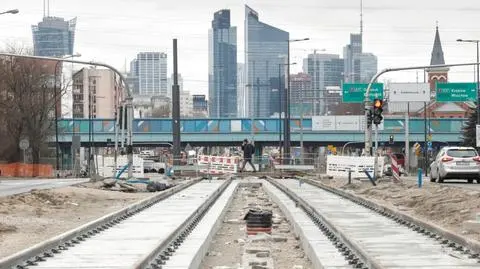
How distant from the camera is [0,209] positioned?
22.4 metres

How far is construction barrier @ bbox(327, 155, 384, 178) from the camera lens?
3988 centimetres

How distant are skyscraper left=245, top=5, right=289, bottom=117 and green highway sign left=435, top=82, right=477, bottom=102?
5547 centimetres

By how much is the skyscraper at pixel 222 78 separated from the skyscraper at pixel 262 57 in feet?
18.2

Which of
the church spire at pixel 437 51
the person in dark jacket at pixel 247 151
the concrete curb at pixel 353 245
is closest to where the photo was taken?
the concrete curb at pixel 353 245

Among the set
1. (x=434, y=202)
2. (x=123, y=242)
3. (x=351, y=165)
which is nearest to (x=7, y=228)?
(x=123, y=242)

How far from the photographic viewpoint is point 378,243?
45.3ft

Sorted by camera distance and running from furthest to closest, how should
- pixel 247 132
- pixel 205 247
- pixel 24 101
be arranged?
pixel 247 132 → pixel 24 101 → pixel 205 247

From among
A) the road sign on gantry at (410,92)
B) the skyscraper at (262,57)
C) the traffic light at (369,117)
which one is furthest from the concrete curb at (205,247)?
the skyscraper at (262,57)

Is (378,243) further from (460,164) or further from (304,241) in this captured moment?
(460,164)

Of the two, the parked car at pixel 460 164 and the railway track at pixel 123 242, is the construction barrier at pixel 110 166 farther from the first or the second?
the railway track at pixel 123 242

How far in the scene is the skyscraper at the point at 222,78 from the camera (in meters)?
167

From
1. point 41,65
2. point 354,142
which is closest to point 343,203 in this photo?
point 41,65

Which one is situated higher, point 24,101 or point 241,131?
point 24,101

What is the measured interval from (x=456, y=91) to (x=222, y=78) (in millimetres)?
113554
